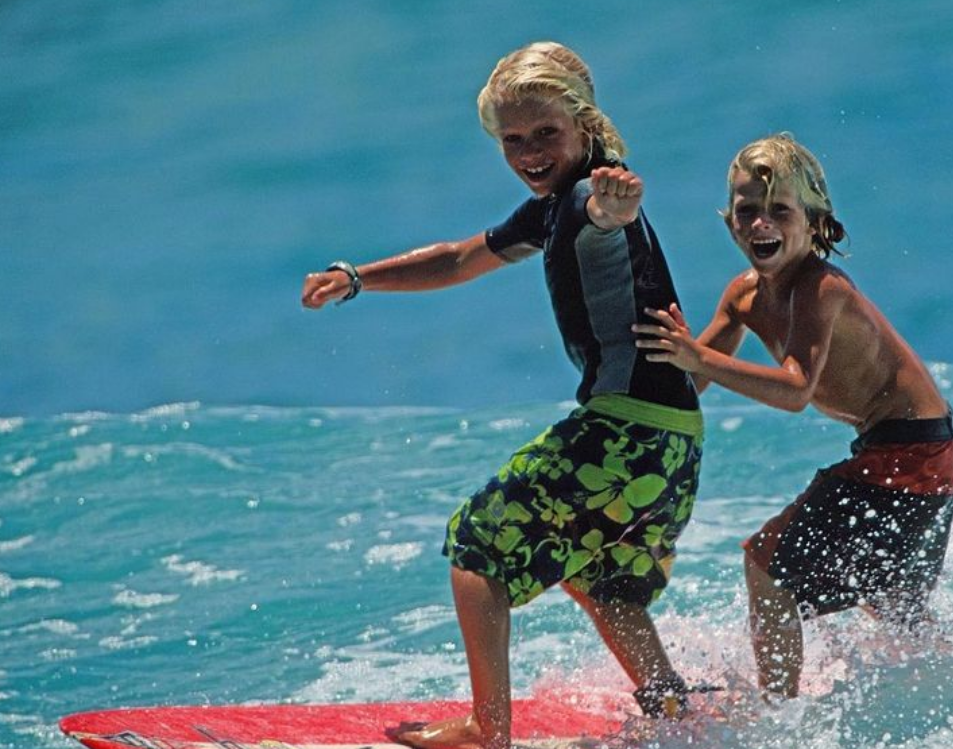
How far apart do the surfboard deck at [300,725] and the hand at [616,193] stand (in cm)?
118

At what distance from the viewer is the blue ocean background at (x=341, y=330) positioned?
4.77 meters

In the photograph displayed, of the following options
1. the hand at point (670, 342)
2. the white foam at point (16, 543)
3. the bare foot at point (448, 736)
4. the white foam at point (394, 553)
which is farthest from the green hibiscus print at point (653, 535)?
the white foam at point (16, 543)

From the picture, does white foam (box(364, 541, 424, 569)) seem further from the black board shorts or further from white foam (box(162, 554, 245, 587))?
the black board shorts

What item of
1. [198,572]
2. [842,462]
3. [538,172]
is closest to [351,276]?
[538,172]

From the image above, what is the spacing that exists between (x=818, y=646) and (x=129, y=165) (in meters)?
6.52

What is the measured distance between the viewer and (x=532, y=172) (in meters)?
3.29

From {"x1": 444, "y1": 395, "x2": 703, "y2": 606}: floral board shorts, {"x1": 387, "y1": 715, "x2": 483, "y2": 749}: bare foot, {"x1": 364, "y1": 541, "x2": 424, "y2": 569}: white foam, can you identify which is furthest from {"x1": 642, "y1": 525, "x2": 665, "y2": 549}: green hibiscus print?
{"x1": 364, "y1": 541, "x2": 424, "y2": 569}: white foam

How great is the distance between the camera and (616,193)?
3.04 m

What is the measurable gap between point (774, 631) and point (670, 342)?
743 mm

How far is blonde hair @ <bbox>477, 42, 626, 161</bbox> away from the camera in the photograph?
323 centimetres

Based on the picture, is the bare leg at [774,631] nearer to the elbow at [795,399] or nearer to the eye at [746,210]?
the elbow at [795,399]

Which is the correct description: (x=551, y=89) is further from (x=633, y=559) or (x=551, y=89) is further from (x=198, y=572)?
(x=198, y=572)

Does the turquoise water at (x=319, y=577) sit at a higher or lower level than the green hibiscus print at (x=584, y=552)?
higher

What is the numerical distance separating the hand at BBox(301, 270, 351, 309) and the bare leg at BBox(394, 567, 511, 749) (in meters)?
0.65
